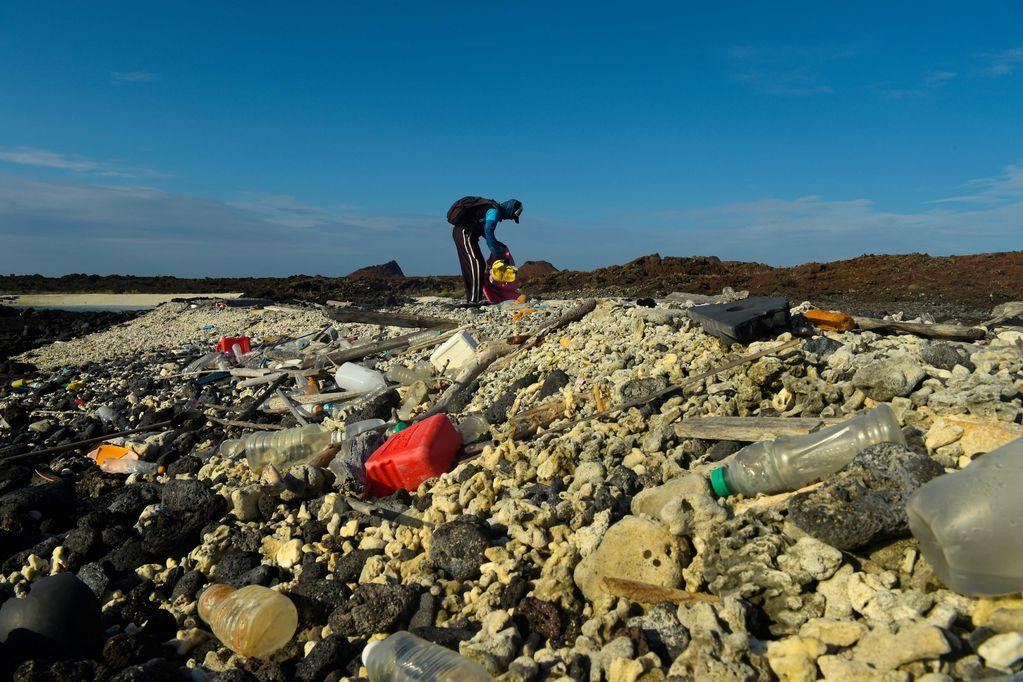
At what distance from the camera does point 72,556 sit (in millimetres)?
4141

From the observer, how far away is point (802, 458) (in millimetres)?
3209

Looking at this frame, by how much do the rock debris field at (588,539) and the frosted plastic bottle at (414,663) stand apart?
3.8 inches

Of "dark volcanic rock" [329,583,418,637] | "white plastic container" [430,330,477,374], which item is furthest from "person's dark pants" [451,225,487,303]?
"dark volcanic rock" [329,583,418,637]

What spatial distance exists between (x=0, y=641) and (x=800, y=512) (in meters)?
3.75

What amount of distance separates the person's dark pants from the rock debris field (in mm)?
5398

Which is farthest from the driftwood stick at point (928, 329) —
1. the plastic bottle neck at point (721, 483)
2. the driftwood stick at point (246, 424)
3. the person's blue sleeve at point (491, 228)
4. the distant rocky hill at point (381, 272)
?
the distant rocky hill at point (381, 272)

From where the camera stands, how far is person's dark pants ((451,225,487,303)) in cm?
1122

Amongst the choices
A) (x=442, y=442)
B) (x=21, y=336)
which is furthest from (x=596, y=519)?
(x=21, y=336)

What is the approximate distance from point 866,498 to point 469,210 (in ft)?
29.8

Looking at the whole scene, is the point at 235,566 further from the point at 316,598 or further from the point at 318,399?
the point at 318,399

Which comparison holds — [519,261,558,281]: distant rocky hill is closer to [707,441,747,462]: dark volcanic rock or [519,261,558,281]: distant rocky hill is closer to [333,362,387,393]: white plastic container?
[333,362,387,393]: white plastic container

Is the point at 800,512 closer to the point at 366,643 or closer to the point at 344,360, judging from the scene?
the point at 366,643

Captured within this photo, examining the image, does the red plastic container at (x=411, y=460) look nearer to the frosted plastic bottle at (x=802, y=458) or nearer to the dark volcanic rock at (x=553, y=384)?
the dark volcanic rock at (x=553, y=384)

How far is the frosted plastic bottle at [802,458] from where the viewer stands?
317cm
